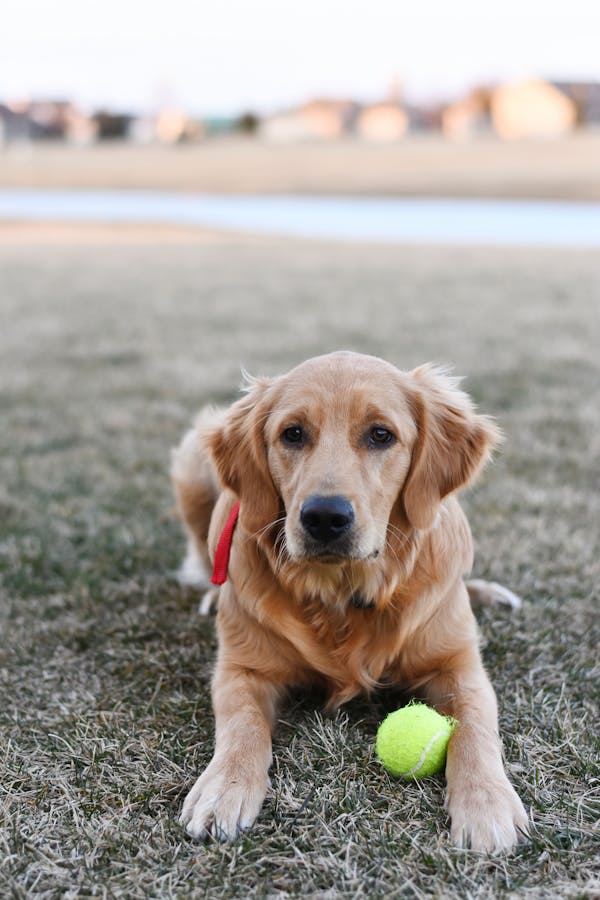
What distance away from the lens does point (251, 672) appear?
9.19 ft

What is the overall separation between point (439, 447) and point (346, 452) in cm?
40

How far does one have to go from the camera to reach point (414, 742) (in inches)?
96.2

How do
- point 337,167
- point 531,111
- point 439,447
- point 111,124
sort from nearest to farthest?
point 439,447
point 337,167
point 531,111
point 111,124

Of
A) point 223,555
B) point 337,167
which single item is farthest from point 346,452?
→ point 337,167

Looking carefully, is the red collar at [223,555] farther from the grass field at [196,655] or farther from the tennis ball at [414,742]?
the tennis ball at [414,742]

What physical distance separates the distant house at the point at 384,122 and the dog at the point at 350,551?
3933cm

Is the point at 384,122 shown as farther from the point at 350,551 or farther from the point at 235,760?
the point at 235,760

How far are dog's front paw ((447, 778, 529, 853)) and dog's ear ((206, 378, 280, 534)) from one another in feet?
3.42

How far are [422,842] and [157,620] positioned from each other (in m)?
1.60

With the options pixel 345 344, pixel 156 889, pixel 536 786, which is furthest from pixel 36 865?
pixel 345 344

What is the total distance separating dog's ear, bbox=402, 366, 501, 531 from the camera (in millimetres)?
2781

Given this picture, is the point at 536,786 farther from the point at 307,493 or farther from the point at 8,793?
the point at 8,793

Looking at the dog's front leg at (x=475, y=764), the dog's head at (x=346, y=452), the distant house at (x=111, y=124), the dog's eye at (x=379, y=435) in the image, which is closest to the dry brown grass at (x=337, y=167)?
the distant house at (x=111, y=124)

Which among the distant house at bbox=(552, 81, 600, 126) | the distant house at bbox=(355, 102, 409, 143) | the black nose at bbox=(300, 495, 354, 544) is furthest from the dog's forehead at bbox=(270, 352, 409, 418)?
the distant house at bbox=(355, 102, 409, 143)
